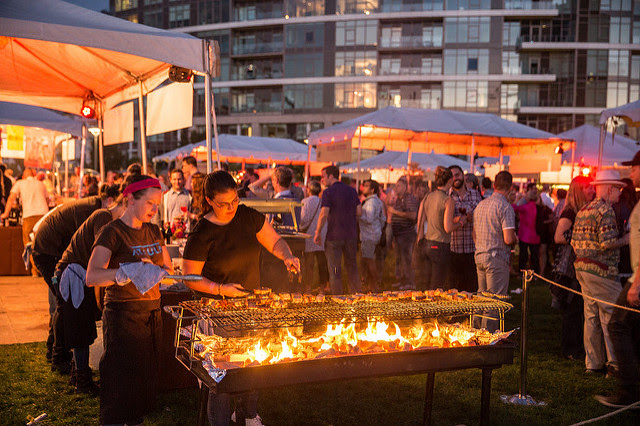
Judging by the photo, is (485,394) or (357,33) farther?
(357,33)

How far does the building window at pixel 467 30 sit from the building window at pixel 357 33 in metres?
6.54

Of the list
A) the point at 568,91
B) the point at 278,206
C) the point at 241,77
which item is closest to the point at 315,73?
the point at 241,77

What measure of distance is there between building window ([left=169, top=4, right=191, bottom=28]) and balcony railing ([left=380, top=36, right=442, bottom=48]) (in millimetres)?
20833

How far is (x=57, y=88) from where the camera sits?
8438 millimetres

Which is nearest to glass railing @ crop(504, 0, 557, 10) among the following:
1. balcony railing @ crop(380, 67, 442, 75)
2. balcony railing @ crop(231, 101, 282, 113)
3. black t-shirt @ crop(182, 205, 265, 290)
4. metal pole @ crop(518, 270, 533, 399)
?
balcony railing @ crop(380, 67, 442, 75)

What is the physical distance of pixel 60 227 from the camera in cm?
534

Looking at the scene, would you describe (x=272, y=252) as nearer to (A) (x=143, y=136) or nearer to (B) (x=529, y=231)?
(A) (x=143, y=136)

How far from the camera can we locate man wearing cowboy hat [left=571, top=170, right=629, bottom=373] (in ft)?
16.9

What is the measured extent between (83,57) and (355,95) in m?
44.9

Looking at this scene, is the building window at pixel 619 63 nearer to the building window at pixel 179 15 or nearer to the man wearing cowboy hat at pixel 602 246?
the building window at pixel 179 15

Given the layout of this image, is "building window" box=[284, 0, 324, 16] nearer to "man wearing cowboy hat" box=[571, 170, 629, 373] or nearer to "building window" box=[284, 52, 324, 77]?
"building window" box=[284, 52, 324, 77]

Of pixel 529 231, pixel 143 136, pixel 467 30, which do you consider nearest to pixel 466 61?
pixel 467 30

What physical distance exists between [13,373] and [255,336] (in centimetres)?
341

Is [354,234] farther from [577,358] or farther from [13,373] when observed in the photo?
[13,373]
